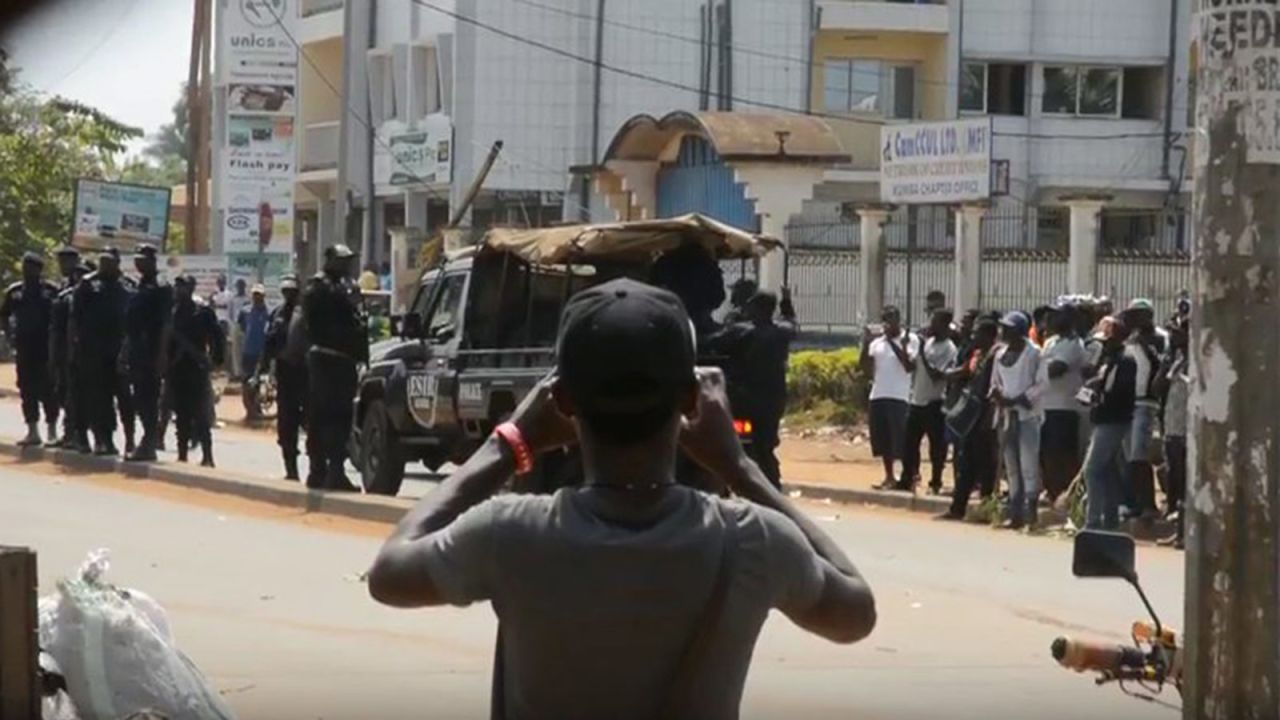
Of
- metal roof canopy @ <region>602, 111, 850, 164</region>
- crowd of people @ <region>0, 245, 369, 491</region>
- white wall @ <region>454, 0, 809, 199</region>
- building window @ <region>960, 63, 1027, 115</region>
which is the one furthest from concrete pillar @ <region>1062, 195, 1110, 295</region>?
building window @ <region>960, 63, 1027, 115</region>

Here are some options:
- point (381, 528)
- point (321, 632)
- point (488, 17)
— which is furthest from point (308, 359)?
point (488, 17)

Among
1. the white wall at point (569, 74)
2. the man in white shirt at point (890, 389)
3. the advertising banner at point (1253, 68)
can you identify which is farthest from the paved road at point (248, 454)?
the advertising banner at point (1253, 68)

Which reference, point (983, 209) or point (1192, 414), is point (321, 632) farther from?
point (983, 209)

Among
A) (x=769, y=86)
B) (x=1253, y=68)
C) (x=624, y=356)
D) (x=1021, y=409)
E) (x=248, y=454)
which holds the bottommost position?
(x=248, y=454)

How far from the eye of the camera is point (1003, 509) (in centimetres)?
1928

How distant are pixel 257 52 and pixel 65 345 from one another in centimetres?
1467

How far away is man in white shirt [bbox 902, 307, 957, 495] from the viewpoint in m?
20.4

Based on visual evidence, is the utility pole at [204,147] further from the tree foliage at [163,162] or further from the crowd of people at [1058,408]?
the tree foliage at [163,162]

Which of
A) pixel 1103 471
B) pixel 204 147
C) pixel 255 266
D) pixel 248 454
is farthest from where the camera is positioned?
pixel 204 147

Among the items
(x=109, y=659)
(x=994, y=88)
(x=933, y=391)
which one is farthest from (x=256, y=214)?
(x=109, y=659)

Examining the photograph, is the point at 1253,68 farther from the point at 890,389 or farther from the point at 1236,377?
the point at 890,389

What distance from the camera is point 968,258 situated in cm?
2830

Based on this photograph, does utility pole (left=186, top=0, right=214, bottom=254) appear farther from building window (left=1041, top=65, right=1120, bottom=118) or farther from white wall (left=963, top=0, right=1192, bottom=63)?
building window (left=1041, top=65, right=1120, bottom=118)

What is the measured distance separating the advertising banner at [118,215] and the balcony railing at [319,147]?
2845 millimetres
